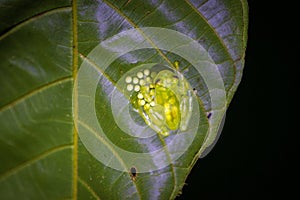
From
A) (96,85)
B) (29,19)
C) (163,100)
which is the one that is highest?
(29,19)

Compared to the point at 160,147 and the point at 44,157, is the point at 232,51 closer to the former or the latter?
the point at 160,147

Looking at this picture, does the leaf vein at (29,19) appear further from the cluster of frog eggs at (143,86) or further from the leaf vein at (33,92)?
the cluster of frog eggs at (143,86)

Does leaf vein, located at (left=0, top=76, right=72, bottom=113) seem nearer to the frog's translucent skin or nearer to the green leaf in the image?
the green leaf

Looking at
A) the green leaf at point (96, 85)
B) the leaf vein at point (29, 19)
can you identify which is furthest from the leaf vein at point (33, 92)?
the leaf vein at point (29, 19)

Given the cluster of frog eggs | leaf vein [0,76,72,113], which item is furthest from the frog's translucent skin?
leaf vein [0,76,72,113]

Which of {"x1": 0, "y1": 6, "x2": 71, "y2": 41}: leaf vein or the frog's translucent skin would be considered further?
the frog's translucent skin

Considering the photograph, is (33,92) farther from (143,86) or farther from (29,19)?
(143,86)

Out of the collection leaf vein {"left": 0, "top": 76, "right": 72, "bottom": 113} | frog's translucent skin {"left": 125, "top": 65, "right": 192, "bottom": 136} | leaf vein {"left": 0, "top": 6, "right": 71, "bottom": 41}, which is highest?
leaf vein {"left": 0, "top": 6, "right": 71, "bottom": 41}

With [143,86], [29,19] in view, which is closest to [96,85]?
[143,86]
